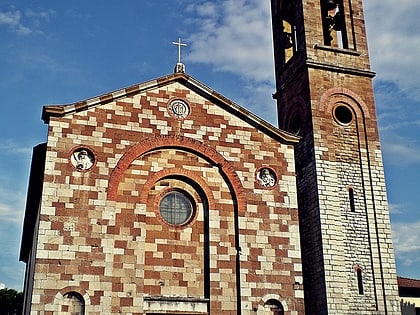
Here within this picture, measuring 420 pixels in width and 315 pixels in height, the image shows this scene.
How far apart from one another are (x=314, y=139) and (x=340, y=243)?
3888mm

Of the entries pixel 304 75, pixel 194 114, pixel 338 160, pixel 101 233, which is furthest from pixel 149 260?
pixel 304 75

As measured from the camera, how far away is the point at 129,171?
1636 cm

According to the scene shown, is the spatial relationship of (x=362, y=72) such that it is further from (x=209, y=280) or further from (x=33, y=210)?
(x=33, y=210)

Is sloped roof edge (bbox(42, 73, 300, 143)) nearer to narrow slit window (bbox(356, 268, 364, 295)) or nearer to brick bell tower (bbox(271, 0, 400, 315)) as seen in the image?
brick bell tower (bbox(271, 0, 400, 315))

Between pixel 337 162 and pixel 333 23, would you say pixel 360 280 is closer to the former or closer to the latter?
pixel 337 162

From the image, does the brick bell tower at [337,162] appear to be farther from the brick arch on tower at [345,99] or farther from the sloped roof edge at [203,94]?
the sloped roof edge at [203,94]

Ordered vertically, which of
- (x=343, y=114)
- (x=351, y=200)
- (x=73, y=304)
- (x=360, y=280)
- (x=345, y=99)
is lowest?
(x=73, y=304)

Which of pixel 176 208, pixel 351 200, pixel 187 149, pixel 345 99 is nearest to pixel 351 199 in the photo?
pixel 351 200

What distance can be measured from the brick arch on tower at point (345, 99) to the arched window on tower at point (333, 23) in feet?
8.04

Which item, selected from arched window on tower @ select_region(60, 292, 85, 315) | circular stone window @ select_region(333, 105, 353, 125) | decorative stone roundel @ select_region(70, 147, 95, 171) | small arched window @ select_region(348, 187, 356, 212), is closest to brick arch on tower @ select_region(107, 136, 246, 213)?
decorative stone roundel @ select_region(70, 147, 95, 171)

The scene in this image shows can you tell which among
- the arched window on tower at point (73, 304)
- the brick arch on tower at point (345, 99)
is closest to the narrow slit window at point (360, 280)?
the brick arch on tower at point (345, 99)

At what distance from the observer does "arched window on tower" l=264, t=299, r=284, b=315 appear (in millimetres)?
16031

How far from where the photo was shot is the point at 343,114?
20719 mm

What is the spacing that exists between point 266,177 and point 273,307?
13.8 feet
